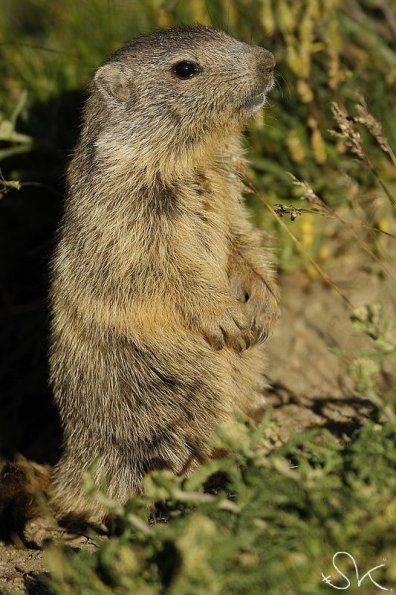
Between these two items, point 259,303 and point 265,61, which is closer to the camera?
point 265,61

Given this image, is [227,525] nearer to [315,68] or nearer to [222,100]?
[222,100]

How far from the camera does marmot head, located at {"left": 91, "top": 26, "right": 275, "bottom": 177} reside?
405 cm

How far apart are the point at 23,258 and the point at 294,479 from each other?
353 centimetres

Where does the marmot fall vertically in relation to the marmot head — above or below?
below

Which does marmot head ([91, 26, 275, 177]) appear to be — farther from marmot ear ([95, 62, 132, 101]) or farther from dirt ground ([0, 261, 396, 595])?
dirt ground ([0, 261, 396, 595])

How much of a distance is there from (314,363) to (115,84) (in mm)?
1973

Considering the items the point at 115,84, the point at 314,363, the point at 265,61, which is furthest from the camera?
the point at 314,363

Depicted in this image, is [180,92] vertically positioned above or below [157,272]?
above

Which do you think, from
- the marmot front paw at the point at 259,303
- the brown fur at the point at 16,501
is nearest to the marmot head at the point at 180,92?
the marmot front paw at the point at 259,303

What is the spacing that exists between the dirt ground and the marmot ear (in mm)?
1574

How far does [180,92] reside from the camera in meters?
4.09

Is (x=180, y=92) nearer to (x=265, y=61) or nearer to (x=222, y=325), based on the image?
(x=265, y=61)

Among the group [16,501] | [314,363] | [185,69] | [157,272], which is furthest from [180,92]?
[16,501]

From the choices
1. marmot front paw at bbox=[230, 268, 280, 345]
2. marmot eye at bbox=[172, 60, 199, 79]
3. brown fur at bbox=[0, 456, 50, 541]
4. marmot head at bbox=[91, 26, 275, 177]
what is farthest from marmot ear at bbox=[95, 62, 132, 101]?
brown fur at bbox=[0, 456, 50, 541]
